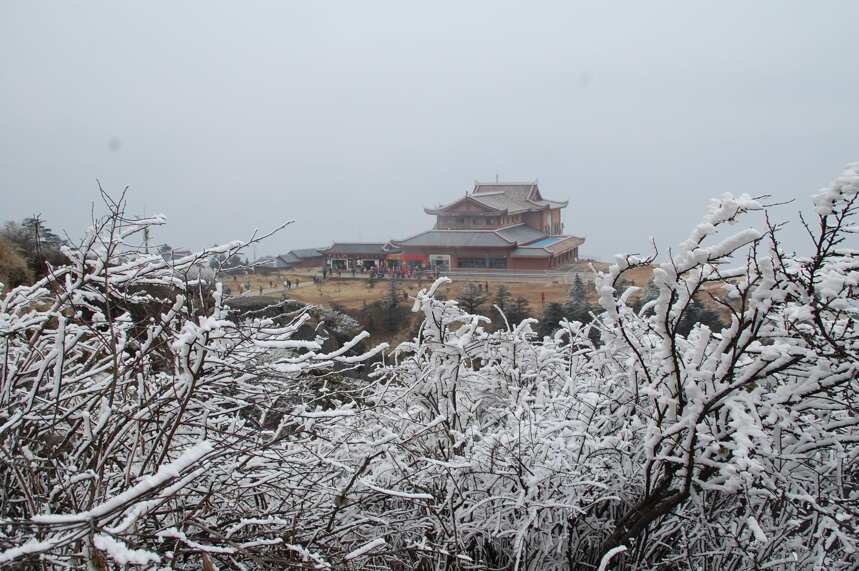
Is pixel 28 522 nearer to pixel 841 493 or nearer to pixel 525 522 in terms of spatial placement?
pixel 525 522

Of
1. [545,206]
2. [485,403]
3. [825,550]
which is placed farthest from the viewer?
[545,206]

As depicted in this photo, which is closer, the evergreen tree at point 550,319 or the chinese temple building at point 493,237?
the evergreen tree at point 550,319

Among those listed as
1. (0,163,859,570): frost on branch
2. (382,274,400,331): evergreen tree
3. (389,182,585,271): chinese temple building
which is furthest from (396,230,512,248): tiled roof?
(0,163,859,570): frost on branch

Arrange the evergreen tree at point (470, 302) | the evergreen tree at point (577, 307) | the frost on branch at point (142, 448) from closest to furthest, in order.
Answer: the frost on branch at point (142, 448)
the evergreen tree at point (470, 302)
the evergreen tree at point (577, 307)

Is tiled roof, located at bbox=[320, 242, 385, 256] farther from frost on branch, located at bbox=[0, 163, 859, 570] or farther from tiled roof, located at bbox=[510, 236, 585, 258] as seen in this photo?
frost on branch, located at bbox=[0, 163, 859, 570]

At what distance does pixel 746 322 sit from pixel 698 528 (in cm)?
94

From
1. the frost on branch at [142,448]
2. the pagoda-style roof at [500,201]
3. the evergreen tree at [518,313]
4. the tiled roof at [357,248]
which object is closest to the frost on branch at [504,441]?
the frost on branch at [142,448]

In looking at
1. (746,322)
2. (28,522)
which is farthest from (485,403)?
(28,522)

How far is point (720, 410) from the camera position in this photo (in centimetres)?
221

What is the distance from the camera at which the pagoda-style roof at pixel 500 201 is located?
94.2ft

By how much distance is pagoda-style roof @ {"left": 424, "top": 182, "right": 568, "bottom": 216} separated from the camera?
28711mm

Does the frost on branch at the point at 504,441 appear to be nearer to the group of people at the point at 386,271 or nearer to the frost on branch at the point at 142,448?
the frost on branch at the point at 142,448

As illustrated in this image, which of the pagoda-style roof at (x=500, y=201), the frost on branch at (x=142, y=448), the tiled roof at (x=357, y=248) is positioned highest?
the pagoda-style roof at (x=500, y=201)

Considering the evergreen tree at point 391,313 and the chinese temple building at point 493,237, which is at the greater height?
the chinese temple building at point 493,237
